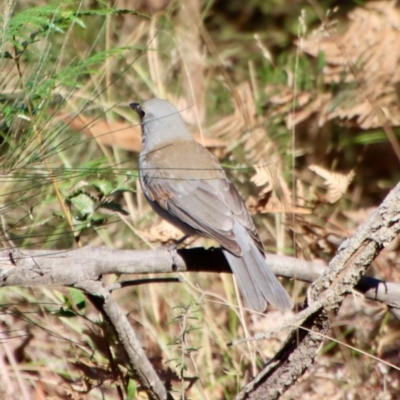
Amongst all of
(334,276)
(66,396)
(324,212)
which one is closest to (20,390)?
(66,396)

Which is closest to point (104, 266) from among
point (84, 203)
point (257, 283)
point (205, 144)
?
point (84, 203)

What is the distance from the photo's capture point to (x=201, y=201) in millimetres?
4457

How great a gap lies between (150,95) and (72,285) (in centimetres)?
329

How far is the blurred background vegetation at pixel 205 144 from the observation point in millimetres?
3363

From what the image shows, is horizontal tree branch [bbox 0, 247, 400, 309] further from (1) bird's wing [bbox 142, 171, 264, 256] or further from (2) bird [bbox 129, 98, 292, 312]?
(1) bird's wing [bbox 142, 171, 264, 256]

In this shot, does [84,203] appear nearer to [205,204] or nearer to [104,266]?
[104,266]

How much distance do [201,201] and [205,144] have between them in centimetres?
146

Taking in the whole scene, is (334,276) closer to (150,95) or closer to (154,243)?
(154,243)

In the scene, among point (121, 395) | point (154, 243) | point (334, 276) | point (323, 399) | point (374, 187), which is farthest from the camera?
point (374, 187)

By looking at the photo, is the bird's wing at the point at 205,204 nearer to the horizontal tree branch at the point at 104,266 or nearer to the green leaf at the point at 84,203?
the horizontal tree branch at the point at 104,266

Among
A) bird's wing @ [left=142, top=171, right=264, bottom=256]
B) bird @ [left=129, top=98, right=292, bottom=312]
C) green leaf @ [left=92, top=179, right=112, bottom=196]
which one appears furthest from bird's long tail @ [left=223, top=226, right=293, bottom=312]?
green leaf @ [left=92, top=179, right=112, bottom=196]

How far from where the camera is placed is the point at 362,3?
6.59 metres

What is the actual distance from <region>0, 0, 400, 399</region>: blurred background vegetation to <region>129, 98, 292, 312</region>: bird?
0.22m

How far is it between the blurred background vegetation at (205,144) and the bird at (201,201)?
0.72 ft
